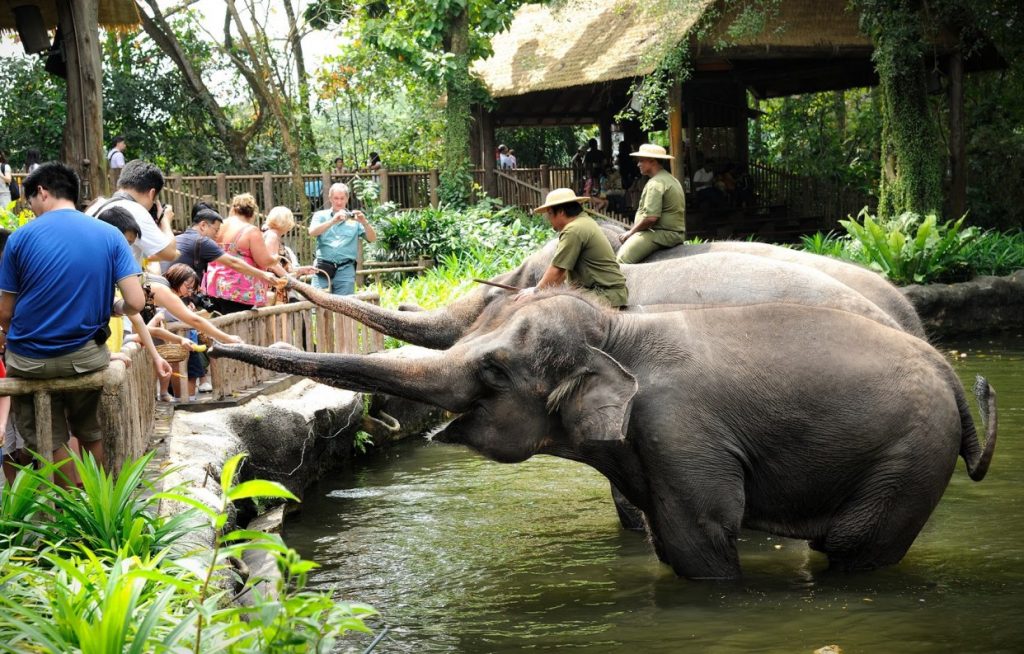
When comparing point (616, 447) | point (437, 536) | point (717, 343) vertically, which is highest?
point (717, 343)

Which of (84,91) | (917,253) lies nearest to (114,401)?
(84,91)

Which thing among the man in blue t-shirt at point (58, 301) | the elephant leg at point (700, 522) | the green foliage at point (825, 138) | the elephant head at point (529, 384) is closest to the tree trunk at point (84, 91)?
the man in blue t-shirt at point (58, 301)

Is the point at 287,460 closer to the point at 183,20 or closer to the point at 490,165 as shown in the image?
the point at 490,165

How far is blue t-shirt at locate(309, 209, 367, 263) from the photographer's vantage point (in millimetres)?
12734

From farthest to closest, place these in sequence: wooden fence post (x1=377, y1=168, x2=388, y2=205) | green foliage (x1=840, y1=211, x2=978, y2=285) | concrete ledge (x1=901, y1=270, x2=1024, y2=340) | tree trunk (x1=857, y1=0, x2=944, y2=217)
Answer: wooden fence post (x1=377, y1=168, x2=388, y2=205) < tree trunk (x1=857, y1=0, x2=944, y2=217) < green foliage (x1=840, y1=211, x2=978, y2=285) < concrete ledge (x1=901, y1=270, x2=1024, y2=340)

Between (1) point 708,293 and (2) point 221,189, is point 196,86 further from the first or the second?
(1) point 708,293

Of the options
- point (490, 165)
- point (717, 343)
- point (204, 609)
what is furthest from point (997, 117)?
point (204, 609)

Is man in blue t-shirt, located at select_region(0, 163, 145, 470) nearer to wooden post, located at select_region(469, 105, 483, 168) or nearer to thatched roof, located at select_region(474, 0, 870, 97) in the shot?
thatched roof, located at select_region(474, 0, 870, 97)

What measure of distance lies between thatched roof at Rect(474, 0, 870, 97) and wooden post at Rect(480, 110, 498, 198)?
0.79m

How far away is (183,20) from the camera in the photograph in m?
30.3

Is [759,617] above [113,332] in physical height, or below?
below

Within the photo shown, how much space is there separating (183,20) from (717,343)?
87.8ft

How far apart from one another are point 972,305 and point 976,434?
11.3 metres

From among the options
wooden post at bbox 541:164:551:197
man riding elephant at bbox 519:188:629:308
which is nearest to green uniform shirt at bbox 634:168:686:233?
man riding elephant at bbox 519:188:629:308
